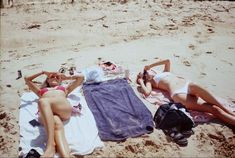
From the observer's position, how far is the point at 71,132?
4.73 metres

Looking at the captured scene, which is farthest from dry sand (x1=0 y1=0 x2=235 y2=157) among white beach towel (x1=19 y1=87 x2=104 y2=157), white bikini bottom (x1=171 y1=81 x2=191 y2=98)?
white bikini bottom (x1=171 y1=81 x2=191 y2=98)

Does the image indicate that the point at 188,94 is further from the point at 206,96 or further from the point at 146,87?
the point at 146,87

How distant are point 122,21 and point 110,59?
2362mm

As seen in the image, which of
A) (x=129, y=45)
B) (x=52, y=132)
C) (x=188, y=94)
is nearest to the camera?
(x=52, y=132)

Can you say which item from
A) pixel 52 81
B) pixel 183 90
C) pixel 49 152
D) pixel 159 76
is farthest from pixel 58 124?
pixel 159 76

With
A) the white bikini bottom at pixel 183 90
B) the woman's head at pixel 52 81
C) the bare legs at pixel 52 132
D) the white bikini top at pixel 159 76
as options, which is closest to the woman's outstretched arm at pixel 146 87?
the white bikini top at pixel 159 76

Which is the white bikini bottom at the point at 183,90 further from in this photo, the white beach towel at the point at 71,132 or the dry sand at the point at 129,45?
the white beach towel at the point at 71,132

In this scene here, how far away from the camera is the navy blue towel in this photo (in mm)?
4777

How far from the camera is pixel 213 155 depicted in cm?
441

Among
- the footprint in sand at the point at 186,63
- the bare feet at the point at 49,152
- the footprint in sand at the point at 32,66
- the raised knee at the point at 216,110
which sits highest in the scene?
the footprint in sand at the point at 186,63

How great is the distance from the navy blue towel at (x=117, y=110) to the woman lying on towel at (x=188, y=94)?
0.39 metres

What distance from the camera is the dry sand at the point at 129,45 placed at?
15.2ft

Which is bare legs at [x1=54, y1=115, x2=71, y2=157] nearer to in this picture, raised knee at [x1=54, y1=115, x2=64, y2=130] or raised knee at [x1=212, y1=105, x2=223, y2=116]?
raised knee at [x1=54, y1=115, x2=64, y2=130]

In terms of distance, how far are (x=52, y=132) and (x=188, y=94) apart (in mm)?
2326
